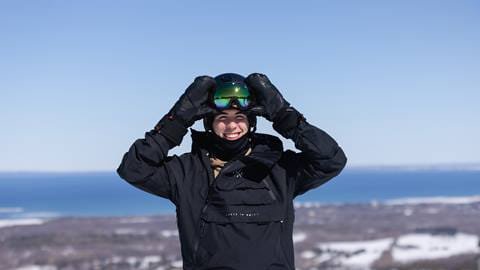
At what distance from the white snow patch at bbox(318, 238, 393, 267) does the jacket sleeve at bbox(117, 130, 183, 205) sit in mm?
18229

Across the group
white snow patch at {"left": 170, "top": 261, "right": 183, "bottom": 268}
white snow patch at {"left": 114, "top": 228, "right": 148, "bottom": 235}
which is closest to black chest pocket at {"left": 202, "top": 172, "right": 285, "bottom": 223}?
white snow patch at {"left": 170, "top": 261, "right": 183, "bottom": 268}

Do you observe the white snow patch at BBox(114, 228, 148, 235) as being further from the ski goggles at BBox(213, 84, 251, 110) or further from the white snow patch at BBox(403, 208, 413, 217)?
the ski goggles at BBox(213, 84, 251, 110)

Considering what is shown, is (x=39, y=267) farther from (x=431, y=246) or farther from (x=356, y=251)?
(x=431, y=246)

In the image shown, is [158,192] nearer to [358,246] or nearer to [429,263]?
[429,263]

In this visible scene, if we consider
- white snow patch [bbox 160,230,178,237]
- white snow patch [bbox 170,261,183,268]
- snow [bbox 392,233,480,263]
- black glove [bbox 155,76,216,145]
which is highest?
black glove [bbox 155,76,216,145]

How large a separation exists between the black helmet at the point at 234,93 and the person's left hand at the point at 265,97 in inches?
1.6

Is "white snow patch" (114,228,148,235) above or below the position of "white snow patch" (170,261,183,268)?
above

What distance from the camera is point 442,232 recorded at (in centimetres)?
3253

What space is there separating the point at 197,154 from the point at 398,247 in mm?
23402

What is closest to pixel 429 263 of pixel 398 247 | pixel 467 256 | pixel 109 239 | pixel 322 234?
pixel 467 256

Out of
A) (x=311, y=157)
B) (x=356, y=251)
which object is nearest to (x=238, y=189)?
(x=311, y=157)

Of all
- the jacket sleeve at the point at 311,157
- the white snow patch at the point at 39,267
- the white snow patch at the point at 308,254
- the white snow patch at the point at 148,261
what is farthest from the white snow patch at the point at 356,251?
the jacket sleeve at the point at 311,157

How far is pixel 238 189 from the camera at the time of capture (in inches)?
155

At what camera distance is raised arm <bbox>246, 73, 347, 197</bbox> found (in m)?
4.00
